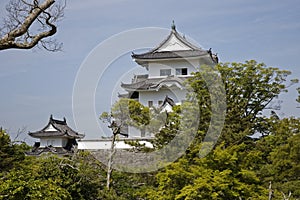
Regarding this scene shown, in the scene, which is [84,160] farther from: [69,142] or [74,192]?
[69,142]

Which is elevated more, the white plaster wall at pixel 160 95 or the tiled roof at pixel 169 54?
the tiled roof at pixel 169 54

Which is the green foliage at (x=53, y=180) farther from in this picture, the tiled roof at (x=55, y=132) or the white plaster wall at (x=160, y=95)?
the tiled roof at (x=55, y=132)

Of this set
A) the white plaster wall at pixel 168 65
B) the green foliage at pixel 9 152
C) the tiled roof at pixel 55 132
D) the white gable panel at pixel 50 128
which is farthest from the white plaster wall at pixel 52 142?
the green foliage at pixel 9 152

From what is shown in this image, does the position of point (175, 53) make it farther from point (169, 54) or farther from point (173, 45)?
point (173, 45)

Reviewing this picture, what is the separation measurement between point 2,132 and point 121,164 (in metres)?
3.46

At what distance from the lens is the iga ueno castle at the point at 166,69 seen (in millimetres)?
18469

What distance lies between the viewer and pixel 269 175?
33.2ft

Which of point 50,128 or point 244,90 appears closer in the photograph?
point 244,90

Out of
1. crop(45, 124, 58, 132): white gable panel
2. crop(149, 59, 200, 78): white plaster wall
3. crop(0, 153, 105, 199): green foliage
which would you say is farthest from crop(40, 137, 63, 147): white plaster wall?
crop(0, 153, 105, 199): green foliage

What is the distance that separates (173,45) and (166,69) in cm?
119

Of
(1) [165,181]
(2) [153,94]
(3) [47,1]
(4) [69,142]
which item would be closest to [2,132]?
(1) [165,181]

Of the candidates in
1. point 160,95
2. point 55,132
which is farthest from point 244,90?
point 55,132

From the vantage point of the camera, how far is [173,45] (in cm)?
1997

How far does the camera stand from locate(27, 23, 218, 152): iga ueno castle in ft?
60.6
